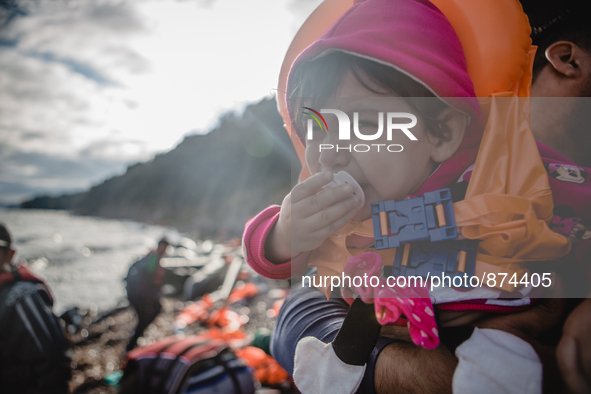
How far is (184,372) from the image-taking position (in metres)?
1.54

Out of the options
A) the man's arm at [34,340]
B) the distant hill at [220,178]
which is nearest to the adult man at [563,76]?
the man's arm at [34,340]

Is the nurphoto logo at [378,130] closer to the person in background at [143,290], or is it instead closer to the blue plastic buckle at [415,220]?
the blue plastic buckle at [415,220]

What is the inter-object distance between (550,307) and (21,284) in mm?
3364

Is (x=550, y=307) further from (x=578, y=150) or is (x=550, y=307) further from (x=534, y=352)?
(x=578, y=150)

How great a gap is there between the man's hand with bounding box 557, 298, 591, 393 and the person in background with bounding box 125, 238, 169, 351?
156 inches

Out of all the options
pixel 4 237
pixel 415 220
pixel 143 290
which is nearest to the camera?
pixel 415 220

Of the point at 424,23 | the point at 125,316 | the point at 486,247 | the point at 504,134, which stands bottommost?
the point at 125,316

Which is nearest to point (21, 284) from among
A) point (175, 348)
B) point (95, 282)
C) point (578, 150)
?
point (175, 348)

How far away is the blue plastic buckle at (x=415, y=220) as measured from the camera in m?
0.69

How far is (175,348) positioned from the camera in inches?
67.6

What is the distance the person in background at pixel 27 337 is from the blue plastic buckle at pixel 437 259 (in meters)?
2.90

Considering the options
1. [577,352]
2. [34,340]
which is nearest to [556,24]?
[577,352]

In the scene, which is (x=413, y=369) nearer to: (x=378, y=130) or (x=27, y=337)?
(x=378, y=130)

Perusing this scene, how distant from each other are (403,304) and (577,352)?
0.32 m
